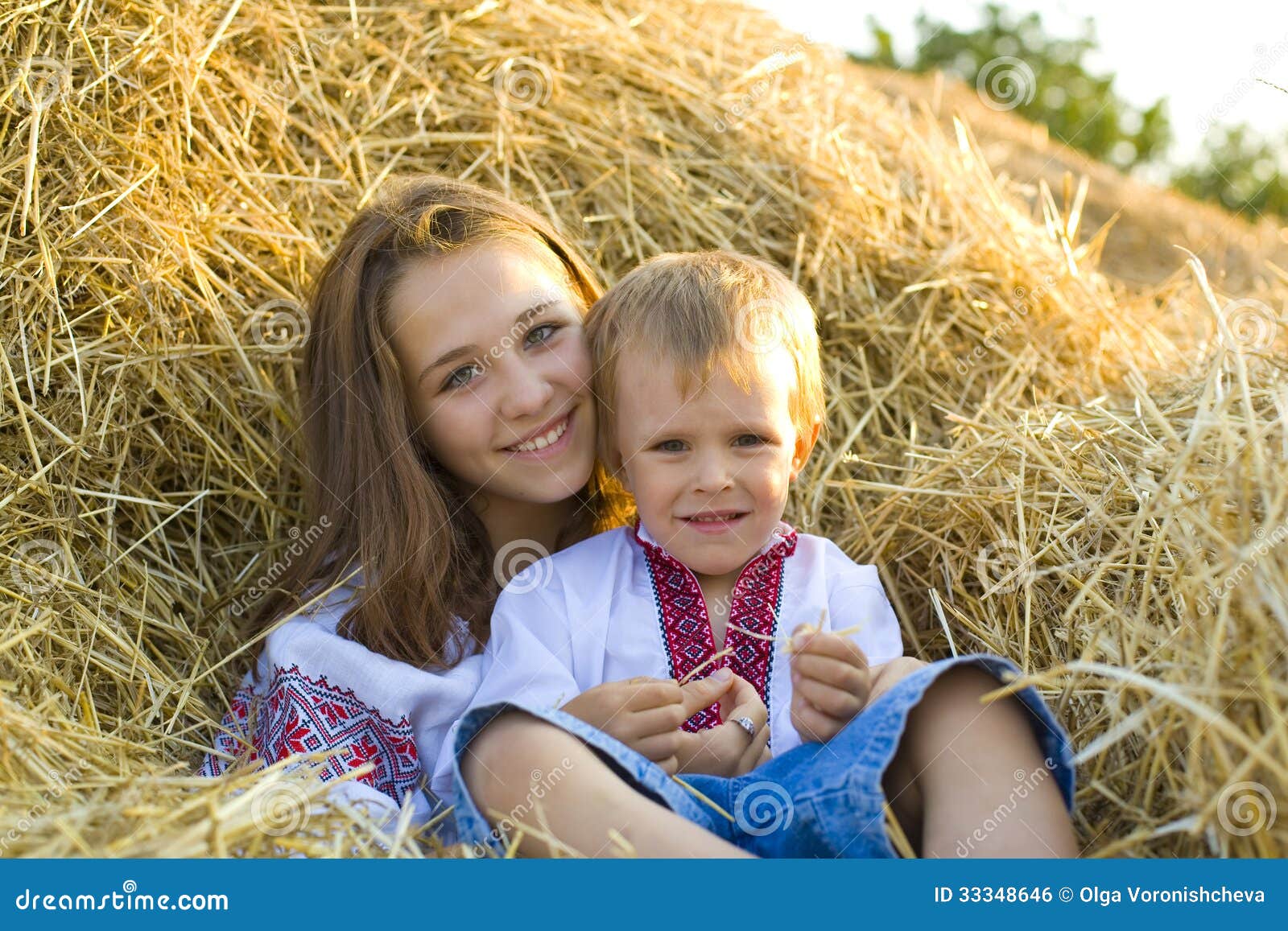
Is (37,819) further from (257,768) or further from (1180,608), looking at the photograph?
(1180,608)

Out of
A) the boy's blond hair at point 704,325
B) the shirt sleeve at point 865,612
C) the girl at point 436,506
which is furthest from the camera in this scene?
the shirt sleeve at point 865,612

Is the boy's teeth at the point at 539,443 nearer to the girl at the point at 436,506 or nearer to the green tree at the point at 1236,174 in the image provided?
the girl at the point at 436,506

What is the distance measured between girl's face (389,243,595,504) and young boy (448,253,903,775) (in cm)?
12

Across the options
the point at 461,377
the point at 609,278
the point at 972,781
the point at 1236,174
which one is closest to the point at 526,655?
the point at 461,377

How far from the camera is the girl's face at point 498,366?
95.0 inches

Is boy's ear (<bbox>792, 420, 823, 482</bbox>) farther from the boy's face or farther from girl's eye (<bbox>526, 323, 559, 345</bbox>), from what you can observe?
girl's eye (<bbox>526, 323, 559, 345</bbox>)

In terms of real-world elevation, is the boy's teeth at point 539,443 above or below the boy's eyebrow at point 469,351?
→ below

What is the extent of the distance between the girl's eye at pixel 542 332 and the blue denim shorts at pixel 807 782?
0.91m

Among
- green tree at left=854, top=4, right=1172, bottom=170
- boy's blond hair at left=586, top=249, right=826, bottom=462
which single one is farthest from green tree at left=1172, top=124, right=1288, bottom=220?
boy's blond hair at left=586, top=249, right=826, bottom=462

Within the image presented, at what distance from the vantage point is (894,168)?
134 inches

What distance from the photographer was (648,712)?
195 cm

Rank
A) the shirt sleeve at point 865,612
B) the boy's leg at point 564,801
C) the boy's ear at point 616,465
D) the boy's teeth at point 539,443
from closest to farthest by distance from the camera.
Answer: the boy's leg at point 564,801 → the shirt sleeve at point 865,612 → the boy's ear at point 616,465 → the boy's teeth at point 539,443

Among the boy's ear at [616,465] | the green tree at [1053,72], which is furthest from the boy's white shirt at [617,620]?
the green tree at [1053,72]

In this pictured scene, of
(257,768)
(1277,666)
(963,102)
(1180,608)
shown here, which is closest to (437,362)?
(257,768)
